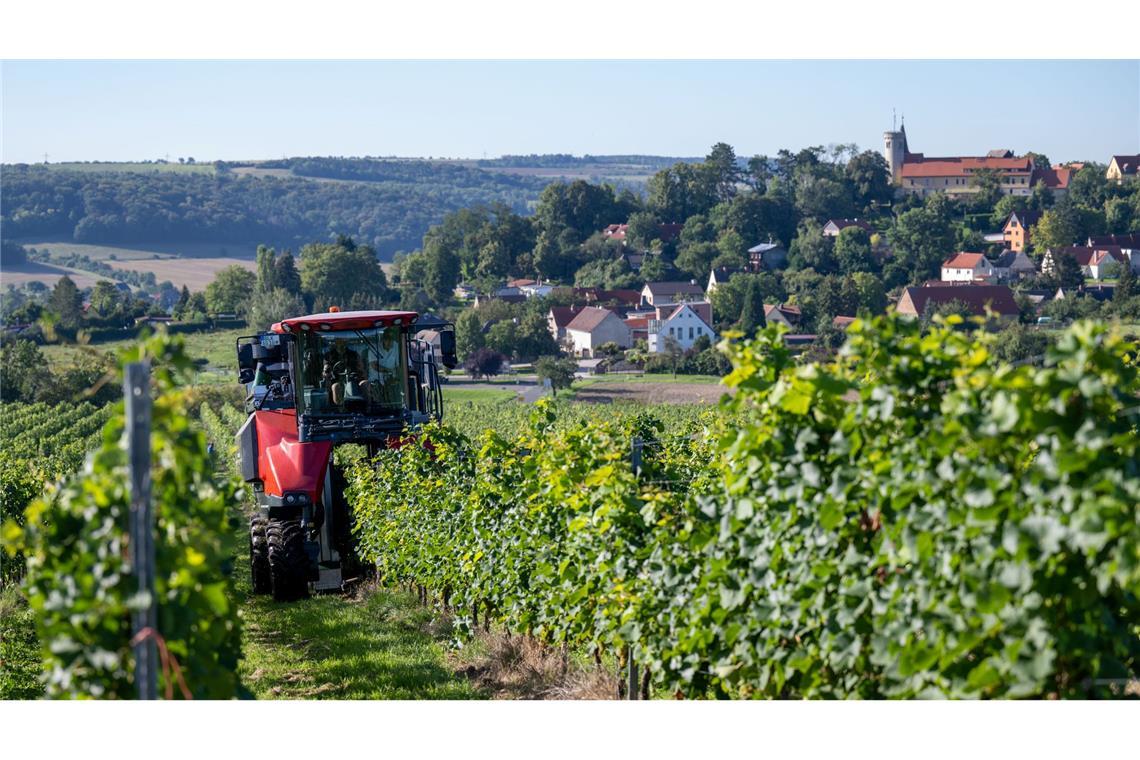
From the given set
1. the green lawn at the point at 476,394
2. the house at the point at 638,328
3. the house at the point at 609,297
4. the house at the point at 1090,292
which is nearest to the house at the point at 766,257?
the house at the point at 609,297

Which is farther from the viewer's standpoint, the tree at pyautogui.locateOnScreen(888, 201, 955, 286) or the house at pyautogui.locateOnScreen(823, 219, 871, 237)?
the house at pyautogui.locateOnScreen(823, 219, 871, 237)

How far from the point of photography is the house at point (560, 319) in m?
88.0

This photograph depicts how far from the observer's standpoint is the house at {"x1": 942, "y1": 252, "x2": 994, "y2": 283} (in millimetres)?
95438

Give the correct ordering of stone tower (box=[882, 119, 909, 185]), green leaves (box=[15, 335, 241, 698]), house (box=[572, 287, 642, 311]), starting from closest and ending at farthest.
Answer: green leaves (box=[15, 335, 241, 698]) < house (box=[572, 287, 642, 311]) < stone tower (box=[882, 119, 909, 185])

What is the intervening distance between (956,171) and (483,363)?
81.8 metres

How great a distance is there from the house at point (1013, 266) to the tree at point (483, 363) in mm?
37657

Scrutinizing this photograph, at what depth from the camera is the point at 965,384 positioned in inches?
161

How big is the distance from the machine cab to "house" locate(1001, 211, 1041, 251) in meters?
104

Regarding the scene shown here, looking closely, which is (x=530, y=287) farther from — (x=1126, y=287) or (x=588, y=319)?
(x=1126, y=287)

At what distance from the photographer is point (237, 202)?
138750 millimetres

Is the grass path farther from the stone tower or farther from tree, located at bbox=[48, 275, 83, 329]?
the stone tower

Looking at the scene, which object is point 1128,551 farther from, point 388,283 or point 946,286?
point 388,283

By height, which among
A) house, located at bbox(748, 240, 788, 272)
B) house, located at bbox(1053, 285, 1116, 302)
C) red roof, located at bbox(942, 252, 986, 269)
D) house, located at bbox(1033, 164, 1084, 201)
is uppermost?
house, located at bbox(1033, 164, 1084, 201)

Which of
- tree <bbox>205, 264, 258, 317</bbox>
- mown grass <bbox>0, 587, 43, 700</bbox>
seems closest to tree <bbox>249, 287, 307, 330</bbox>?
tree <bbox>205, 264, 258, 317</bbox>
